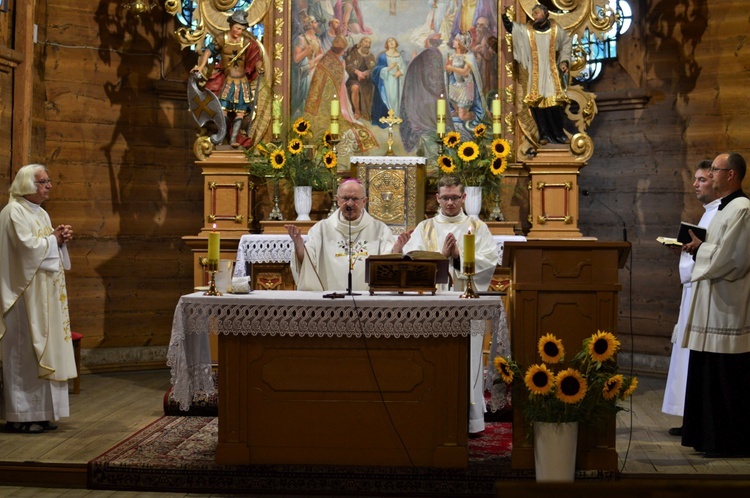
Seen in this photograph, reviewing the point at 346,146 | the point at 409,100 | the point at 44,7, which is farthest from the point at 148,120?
the point at 409,100

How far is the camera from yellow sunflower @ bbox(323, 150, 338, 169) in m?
9.31

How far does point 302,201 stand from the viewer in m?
9.42

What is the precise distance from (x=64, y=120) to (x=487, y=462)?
643 centimetres

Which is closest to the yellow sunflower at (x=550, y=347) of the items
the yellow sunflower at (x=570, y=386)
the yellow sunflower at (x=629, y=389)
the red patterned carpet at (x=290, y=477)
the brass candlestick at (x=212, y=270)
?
the yellow sunflower at (x=570, y=386)

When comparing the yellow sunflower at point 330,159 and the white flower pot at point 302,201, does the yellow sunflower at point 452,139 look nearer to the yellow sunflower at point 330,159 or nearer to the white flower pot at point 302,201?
the yellow sunflower at point 330,159

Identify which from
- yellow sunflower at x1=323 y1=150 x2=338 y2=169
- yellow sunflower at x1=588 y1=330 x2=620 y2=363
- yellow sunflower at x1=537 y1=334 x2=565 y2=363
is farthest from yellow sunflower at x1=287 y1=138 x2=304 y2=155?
yellow sunflower at x1=588 y1=330 x2=620 y2=363

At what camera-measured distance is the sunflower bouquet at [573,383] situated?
509cm

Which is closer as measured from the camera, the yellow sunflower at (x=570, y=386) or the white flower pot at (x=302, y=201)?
the yellow sunflower at (x=570, y=386)

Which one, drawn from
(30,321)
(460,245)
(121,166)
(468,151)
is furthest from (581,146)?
(30,321)

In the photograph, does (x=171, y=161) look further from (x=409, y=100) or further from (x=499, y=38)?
(x=499, y=38)

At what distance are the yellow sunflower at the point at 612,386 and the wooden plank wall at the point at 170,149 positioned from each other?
5016 mm

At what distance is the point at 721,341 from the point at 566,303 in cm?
142

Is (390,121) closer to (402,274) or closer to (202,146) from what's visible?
(202,146)

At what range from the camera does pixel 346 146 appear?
9.94m
